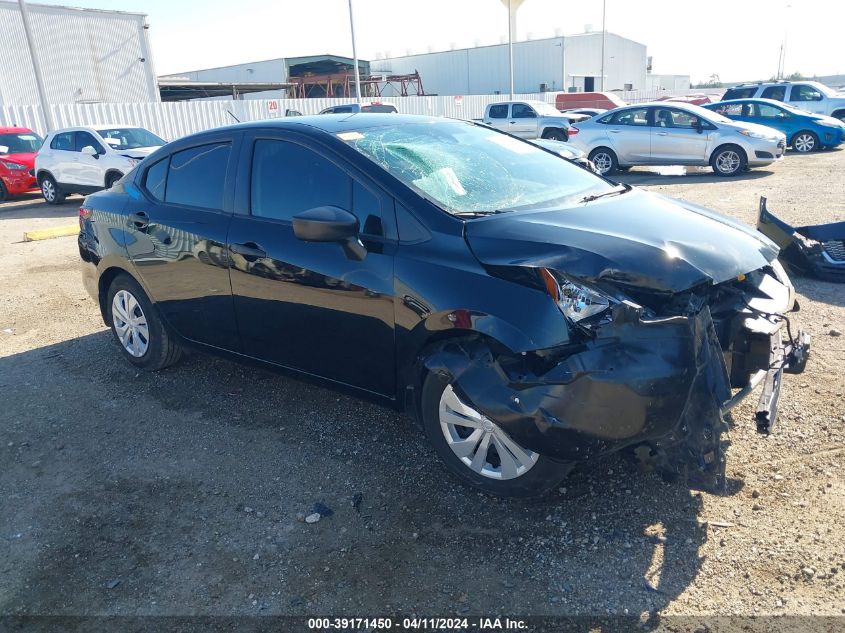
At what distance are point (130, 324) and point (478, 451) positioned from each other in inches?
121

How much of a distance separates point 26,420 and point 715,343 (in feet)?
13.5

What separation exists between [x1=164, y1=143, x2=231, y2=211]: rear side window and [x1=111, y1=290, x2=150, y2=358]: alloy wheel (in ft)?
2.96

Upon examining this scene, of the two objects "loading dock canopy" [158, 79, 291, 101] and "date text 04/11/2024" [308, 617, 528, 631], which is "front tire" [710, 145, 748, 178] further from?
"loading dock canopy" [158, 79, 291, 101]

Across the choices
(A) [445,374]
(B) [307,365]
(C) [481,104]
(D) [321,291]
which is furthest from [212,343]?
(C) [481,104]

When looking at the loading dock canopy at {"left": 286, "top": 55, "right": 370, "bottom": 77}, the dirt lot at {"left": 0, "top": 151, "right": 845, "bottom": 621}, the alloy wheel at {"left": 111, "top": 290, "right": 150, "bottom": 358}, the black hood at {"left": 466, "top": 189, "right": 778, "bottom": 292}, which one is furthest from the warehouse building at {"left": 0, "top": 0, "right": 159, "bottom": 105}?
the black hood at {"left": 466, "top": 189, "right": 778, "bottom": 292}

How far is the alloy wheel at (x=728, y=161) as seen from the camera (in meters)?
14.5

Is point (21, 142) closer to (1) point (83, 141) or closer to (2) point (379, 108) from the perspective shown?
(1) point (83, 141)

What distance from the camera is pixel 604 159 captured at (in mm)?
15875

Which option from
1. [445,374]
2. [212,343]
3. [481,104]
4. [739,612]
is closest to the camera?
[739,612]

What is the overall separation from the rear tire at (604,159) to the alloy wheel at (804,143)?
6.01 metres

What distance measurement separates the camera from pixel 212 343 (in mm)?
4281

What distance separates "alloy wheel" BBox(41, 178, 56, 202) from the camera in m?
14.8

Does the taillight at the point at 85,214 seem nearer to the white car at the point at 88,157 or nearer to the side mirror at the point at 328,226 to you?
the side mirror at the point at 328,226

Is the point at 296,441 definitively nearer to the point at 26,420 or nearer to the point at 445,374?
the point at 445,374
